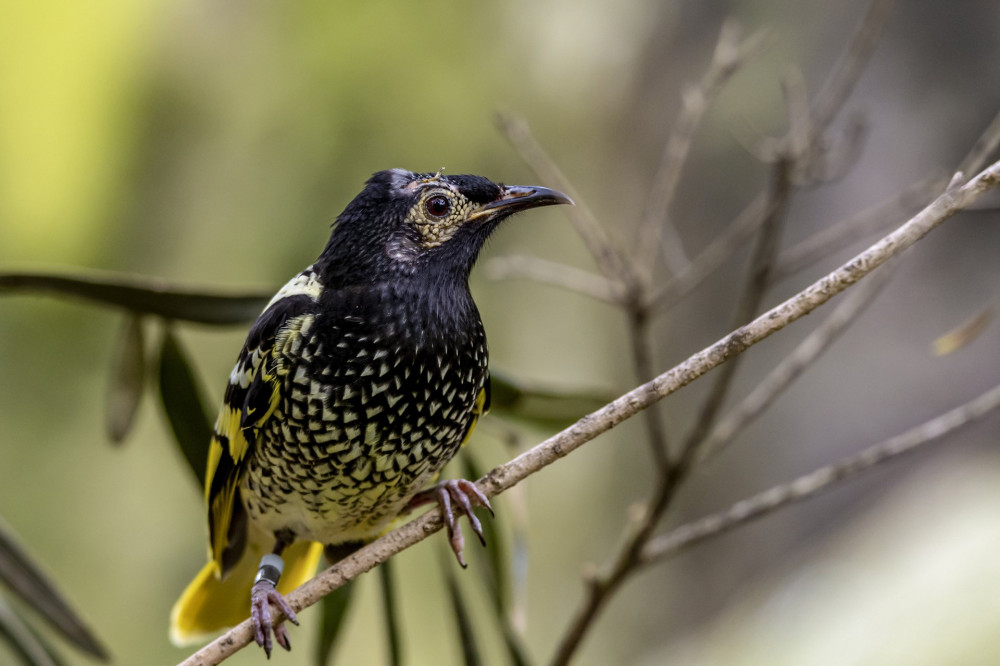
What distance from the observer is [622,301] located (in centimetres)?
222

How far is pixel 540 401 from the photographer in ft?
7.52

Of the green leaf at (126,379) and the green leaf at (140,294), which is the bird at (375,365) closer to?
the green leaf at (140,294)

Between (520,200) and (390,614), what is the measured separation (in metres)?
1.12

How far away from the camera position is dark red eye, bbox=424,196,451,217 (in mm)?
1865

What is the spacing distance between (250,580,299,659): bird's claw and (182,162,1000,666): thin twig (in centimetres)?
11

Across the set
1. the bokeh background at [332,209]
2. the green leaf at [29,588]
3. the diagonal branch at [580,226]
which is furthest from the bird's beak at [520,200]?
the bokeh background at [332,209]

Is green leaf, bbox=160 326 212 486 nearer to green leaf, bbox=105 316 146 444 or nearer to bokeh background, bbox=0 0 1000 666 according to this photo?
green leaf, bbox=105 316 146 444

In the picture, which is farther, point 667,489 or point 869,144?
point 869,144

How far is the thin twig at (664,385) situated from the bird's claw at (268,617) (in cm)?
11

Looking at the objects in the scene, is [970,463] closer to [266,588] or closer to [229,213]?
[266,588]

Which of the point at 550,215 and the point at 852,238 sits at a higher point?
the point at 550,215

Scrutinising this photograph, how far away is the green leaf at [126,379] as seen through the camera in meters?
2.18

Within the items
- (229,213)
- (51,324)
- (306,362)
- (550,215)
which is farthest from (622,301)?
(51,324)

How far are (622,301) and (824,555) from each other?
2.30 metres
